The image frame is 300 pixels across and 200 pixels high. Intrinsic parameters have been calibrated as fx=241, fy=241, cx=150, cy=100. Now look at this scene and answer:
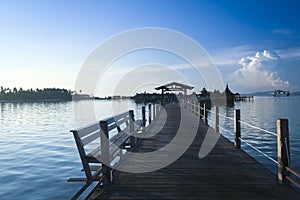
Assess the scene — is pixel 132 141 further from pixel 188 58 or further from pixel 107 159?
pixel 188 58

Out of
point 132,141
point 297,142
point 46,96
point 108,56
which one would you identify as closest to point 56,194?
point 132,141

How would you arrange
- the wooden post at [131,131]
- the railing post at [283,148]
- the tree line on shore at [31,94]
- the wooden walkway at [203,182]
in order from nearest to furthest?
the wooden walkway at [203,182] → the railing post at [283,148] → the wooden post at [131,131] → the tree line on shore at [31,94]

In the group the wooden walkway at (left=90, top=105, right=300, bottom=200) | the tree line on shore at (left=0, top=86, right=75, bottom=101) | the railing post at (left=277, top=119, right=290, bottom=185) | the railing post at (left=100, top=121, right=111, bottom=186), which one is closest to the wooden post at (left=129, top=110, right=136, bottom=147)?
the wooden walkway at (left=90, top=105, right=300, bottom=200)

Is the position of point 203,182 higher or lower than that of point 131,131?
lower

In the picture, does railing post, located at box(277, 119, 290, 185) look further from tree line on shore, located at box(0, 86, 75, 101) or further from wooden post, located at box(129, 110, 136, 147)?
tree line on shore, located at box(0, 86, 75, 101)

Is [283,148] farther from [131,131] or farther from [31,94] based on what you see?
[31,94]

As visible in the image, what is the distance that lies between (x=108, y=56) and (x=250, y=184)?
47.7 ft

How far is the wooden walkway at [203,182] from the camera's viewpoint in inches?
154

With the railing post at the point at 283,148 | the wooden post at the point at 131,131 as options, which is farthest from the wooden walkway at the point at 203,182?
the wooden post at the point at 131,131

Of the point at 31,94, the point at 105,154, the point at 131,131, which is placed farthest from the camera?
the point at 31,94

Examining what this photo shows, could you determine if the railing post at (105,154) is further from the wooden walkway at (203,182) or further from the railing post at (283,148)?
the railing post at (283,148)

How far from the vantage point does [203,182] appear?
450 cm

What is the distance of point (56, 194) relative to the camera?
745 centimetres

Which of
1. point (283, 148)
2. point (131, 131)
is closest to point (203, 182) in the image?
point (283, 148)
